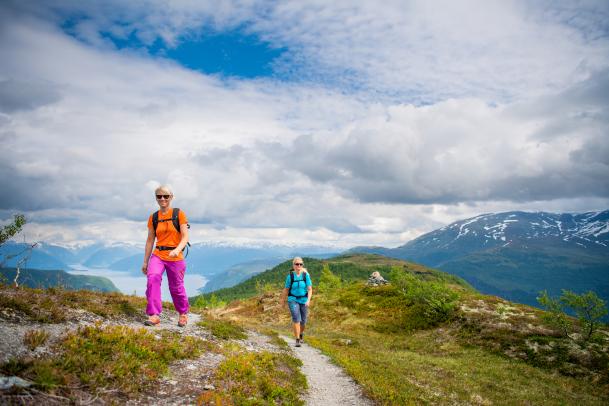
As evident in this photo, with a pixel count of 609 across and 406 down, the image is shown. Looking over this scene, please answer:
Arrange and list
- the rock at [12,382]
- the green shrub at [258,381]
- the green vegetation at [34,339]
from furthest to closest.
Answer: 1. the green shrub at [258,381]
2. the green vegetation at [34,339]
3. the rock at [12,382]

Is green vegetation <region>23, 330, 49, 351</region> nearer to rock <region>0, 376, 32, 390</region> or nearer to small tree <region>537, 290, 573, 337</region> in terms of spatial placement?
rock <region>0, 376, 32, 390</region>

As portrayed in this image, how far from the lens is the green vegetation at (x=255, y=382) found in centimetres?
819

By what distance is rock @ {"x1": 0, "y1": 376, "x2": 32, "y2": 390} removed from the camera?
18.3 ft

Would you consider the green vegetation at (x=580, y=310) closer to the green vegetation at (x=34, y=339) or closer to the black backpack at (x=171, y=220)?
the black backpack at (x=171, y=220)

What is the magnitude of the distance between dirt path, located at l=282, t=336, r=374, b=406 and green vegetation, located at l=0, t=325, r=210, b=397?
13.9 ft

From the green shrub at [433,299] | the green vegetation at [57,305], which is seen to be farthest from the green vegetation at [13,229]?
the green shrub at [433,299]

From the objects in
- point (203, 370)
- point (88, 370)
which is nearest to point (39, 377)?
point (88, 370)

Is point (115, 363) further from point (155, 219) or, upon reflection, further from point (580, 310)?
point (580, 310)

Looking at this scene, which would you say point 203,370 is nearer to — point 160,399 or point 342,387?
point 160,399

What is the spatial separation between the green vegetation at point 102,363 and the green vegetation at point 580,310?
87.8 feet

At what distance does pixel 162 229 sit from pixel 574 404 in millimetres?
20318

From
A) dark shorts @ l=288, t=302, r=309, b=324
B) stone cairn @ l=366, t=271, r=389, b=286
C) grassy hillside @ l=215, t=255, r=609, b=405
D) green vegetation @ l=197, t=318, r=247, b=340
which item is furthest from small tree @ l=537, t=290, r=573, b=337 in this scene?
stone cairn @ l=366, t=271, r=389, b=286

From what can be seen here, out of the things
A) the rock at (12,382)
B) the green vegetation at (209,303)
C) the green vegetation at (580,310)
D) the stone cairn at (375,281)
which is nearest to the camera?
the rock at (12,382)

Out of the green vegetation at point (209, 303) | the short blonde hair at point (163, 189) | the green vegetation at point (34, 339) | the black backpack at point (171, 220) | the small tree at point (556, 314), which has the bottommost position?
the green vegetation at point (209, 303)
